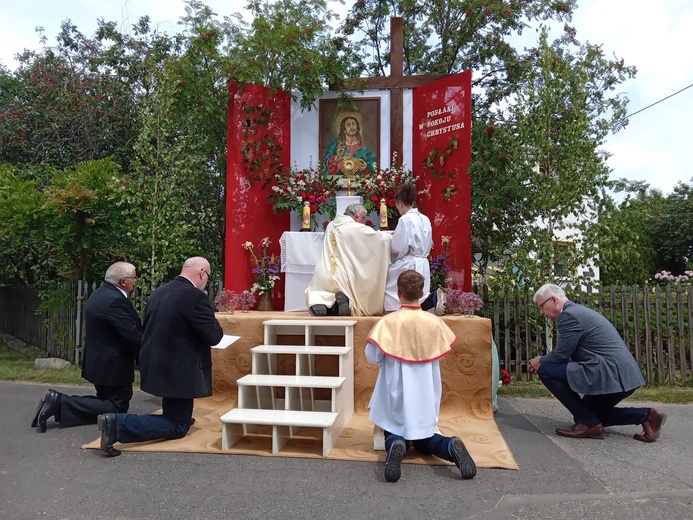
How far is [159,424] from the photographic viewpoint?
4.53m

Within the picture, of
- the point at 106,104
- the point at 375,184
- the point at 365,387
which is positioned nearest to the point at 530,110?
the point at 375,184

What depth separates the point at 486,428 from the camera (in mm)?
5109

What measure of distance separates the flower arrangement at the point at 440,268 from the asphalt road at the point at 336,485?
10.1 feet

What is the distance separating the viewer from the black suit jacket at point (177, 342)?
4.49 m

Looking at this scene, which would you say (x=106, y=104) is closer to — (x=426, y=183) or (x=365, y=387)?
(x=426, y=183)

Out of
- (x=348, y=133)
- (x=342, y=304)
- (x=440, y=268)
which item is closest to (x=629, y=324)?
(x=440, y=268)

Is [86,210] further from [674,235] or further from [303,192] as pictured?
[674,235]

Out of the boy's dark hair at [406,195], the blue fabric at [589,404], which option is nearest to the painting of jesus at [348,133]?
the boy's dark hair at [406,195]

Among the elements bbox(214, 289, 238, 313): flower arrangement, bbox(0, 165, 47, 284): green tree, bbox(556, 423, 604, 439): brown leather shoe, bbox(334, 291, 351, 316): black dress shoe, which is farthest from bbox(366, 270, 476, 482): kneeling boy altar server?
bbox(0, 165, 47, 284): green tree

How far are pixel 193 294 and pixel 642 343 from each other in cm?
655

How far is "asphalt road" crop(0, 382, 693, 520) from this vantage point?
3.27m

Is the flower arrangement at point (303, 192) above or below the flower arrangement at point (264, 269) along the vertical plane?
above

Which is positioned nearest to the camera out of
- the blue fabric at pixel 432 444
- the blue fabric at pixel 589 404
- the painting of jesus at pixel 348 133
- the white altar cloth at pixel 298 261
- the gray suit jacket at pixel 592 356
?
the blue fabric at pixel 432 444

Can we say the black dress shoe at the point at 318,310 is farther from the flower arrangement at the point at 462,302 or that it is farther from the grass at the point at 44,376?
the grass at the point at 44,376
